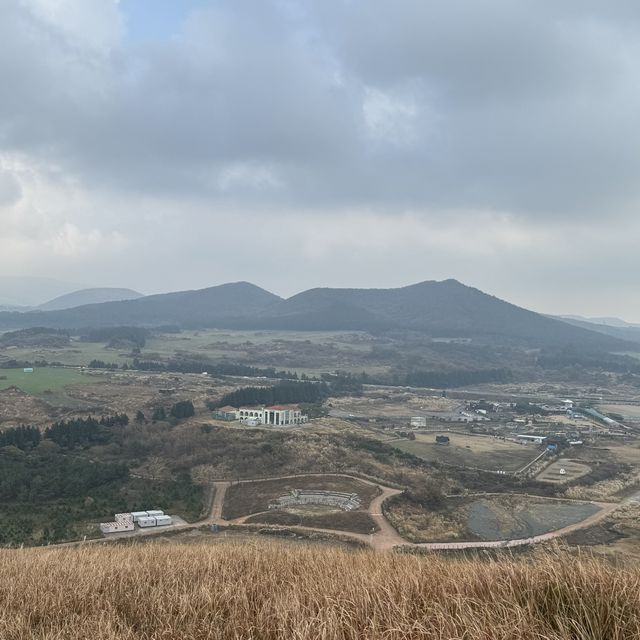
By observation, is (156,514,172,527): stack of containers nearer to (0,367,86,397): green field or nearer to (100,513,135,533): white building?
(100,513,135,533): white building

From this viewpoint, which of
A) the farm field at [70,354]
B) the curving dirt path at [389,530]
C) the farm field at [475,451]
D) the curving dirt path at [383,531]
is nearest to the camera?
the curving dirt path at [383,531]

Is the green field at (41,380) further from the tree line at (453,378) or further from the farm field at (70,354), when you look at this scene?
the tree line at (453,378)

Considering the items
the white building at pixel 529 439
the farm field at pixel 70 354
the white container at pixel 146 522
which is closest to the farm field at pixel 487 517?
the white container at pixel 146 522

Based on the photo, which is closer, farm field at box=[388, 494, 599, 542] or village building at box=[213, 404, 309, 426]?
farm field at box=[388, 494, 599, 542]

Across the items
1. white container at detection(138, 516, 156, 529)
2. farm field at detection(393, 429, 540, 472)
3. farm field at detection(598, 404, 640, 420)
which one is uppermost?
white container at detection(138, 516, 156, 529)

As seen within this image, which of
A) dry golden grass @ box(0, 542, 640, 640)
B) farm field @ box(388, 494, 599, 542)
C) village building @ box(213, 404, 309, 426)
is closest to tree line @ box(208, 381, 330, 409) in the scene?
village building @ box(213, 404, 309, 426)

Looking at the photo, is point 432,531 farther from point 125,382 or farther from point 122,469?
point 125,382

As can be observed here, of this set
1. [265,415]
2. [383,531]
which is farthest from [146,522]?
[265,415]

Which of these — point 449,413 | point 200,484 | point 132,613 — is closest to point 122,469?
point 200,484
